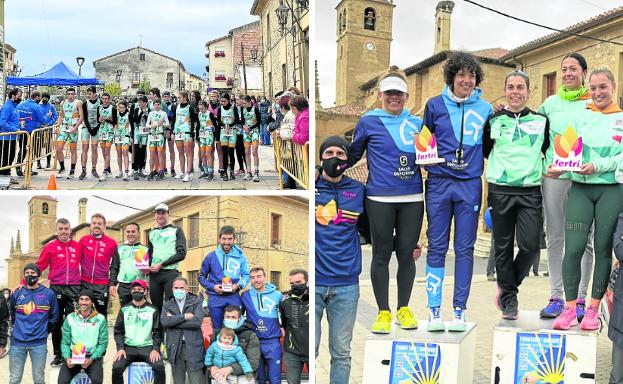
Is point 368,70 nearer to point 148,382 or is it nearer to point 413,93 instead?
point 413,93

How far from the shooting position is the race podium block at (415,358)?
4367 mm

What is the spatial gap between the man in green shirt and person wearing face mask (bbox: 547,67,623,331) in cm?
310

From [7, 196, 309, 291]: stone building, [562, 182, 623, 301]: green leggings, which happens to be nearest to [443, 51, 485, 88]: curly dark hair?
[562, 182, 623, 301]: green leggings

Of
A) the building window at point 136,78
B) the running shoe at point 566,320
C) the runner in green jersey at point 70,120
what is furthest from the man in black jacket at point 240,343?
the building window at point 136,78

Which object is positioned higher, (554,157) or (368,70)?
(368,70)

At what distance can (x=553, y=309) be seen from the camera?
4953 mm

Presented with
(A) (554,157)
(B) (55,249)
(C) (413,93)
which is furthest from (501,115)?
(C) (413,93)

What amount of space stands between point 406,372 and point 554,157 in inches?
67.9

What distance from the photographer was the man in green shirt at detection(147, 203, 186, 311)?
5.70 metres

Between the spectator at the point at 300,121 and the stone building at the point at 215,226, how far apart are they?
1280 mm

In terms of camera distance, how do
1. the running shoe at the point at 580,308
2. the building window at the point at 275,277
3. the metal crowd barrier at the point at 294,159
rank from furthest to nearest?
the metal crowd barrier at the point at 294,159 < the building window at the point at 275,277 < the running shoe at the point at 580,308

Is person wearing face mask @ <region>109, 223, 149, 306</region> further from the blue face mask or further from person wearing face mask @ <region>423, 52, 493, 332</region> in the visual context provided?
person wearing face mask @ <region>423, 52, 493, 332</region>

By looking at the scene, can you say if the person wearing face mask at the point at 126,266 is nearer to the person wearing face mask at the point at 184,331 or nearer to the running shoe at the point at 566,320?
the person wearing face mask at the point at 184,331

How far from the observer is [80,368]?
228 inches
